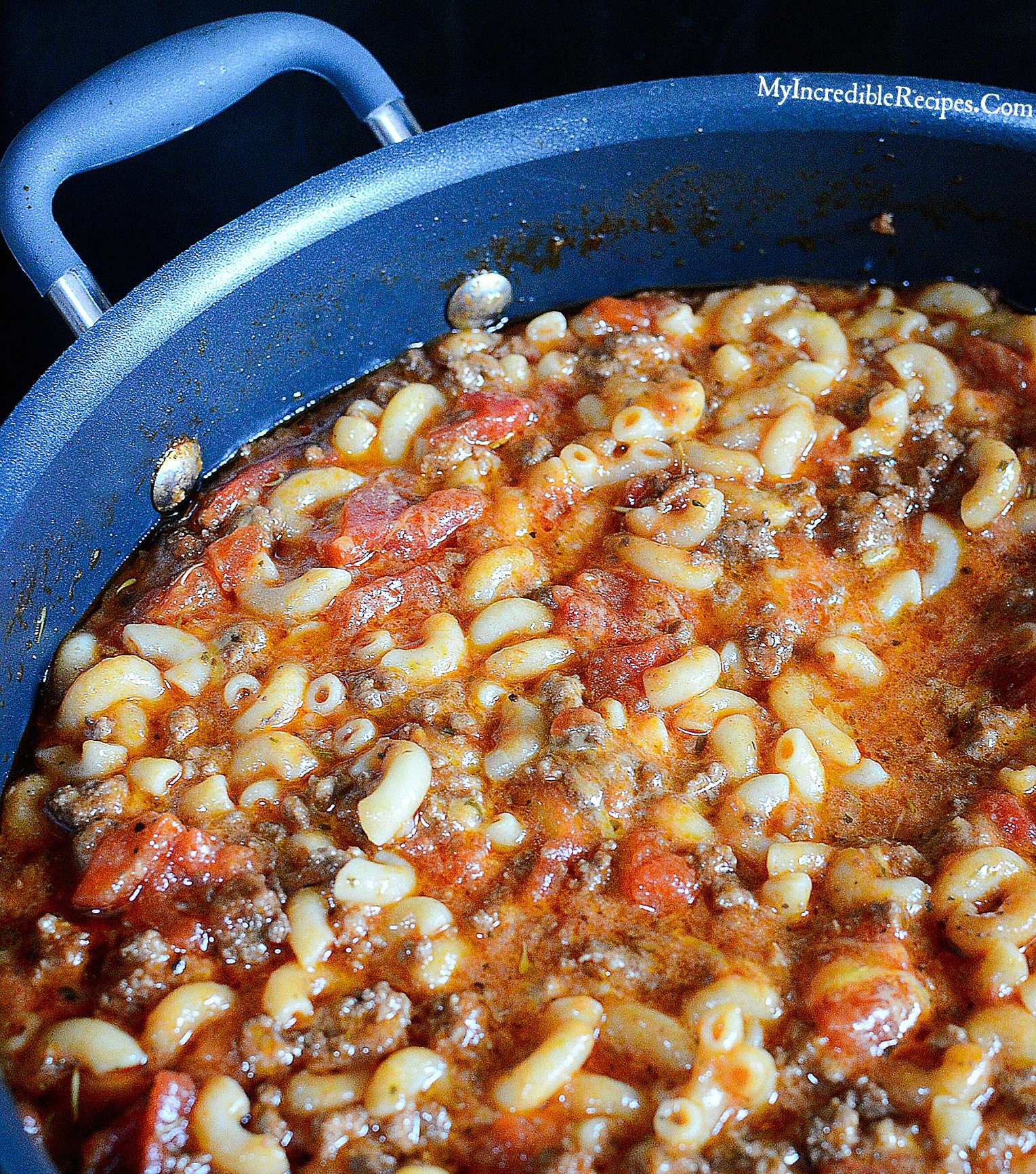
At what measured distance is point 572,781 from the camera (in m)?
2.06

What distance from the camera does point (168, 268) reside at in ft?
7.75

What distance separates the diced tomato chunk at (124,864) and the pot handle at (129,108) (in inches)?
36.7

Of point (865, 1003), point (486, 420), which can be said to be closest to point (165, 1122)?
point (865, 1003)

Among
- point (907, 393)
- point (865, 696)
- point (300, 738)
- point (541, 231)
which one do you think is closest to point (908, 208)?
point (907, 393)

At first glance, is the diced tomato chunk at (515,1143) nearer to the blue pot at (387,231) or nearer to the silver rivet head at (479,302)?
the blue pot at (387,231)

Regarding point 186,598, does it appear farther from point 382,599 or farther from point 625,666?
point 625,666

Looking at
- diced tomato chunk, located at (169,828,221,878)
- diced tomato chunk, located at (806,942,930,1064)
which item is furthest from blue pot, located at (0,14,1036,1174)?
diced tomato chunk, located at (806,942,930,1064)

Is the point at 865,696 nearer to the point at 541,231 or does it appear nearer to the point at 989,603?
the point at 989,603

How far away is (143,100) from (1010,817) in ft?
6.45

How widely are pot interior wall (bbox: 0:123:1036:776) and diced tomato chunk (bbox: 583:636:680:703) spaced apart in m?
0.95

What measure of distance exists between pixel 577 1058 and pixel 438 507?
3.61 ft

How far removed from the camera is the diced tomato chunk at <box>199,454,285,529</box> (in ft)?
8.35

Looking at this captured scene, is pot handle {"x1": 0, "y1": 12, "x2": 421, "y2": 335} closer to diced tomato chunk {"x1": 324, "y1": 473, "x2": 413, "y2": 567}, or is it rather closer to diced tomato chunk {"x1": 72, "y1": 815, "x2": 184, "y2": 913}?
diced tomato chunk {"x1": 324, "y1": 473, "x2": 413, "y2": 567}

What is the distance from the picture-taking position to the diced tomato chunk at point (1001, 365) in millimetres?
2715
